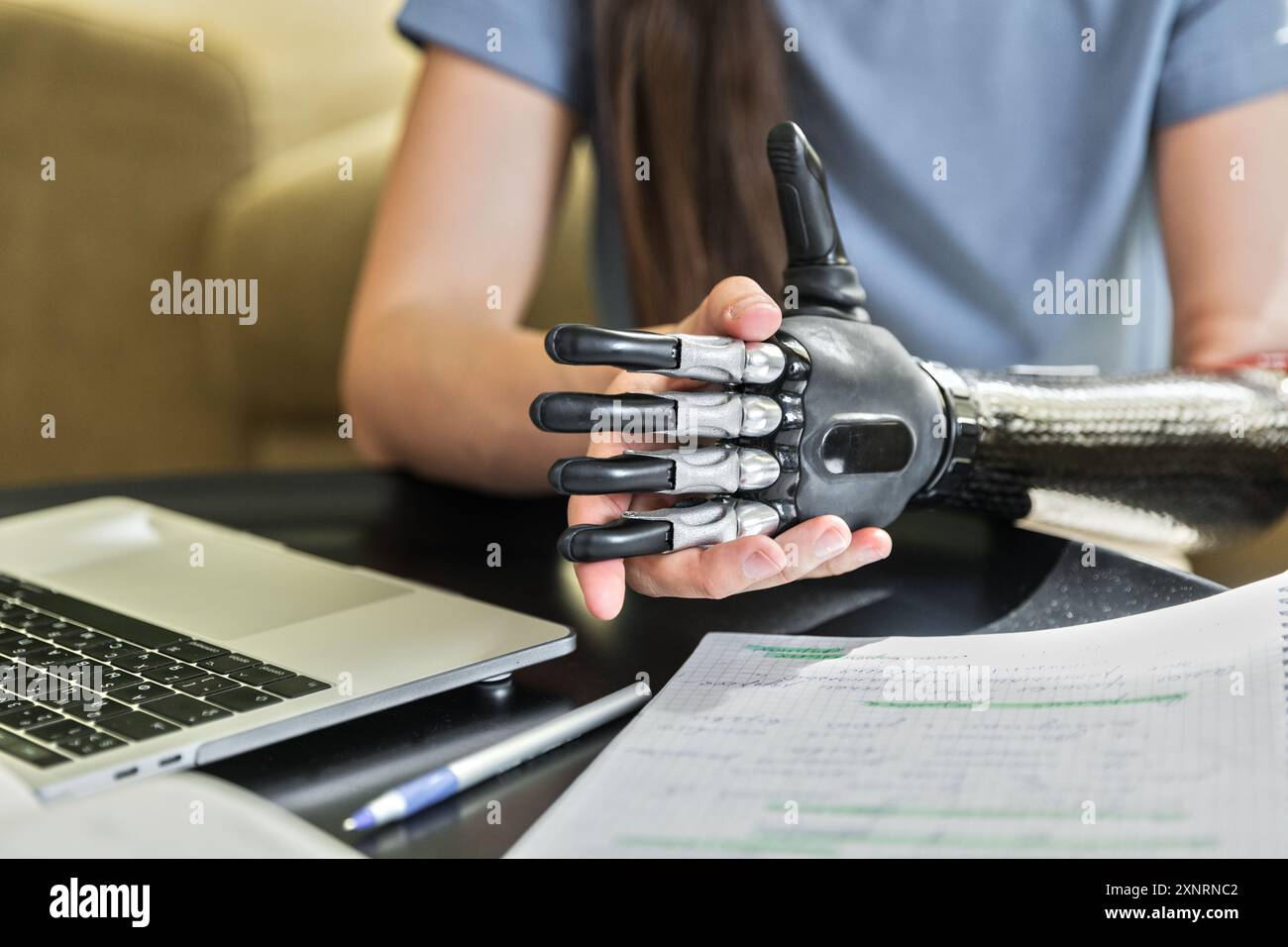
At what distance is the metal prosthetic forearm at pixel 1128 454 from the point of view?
59 cm

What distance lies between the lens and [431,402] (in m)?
0.76

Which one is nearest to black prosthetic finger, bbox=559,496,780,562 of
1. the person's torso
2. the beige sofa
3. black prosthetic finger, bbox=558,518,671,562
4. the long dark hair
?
black prosthetic finger, bbox=558,518,671,562

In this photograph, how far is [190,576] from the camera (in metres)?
0.54

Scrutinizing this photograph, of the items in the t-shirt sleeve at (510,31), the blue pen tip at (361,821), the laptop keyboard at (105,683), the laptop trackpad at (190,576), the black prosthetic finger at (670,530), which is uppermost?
the t-shirt sleeve at (510,31)

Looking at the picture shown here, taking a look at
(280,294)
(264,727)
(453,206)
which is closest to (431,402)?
(453,206)

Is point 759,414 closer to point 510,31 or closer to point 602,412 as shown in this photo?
point 602,412

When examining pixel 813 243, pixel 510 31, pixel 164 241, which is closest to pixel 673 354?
pixel 813 243

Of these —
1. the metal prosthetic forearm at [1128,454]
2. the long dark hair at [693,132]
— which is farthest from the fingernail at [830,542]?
the long dark hair at [693,132]

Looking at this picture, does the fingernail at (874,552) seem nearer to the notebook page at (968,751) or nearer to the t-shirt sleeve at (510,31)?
the notebook page at (968,751)

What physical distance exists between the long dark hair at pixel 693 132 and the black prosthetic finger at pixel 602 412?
14.5 inches

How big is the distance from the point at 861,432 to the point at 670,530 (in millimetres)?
100

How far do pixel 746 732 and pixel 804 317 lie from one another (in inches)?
8.3

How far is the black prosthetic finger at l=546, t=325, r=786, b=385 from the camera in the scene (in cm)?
44

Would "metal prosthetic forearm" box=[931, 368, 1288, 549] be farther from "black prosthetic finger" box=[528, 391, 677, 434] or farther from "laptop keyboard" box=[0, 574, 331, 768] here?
"laptop keyboard" box=[0, 574, 331, 768]
